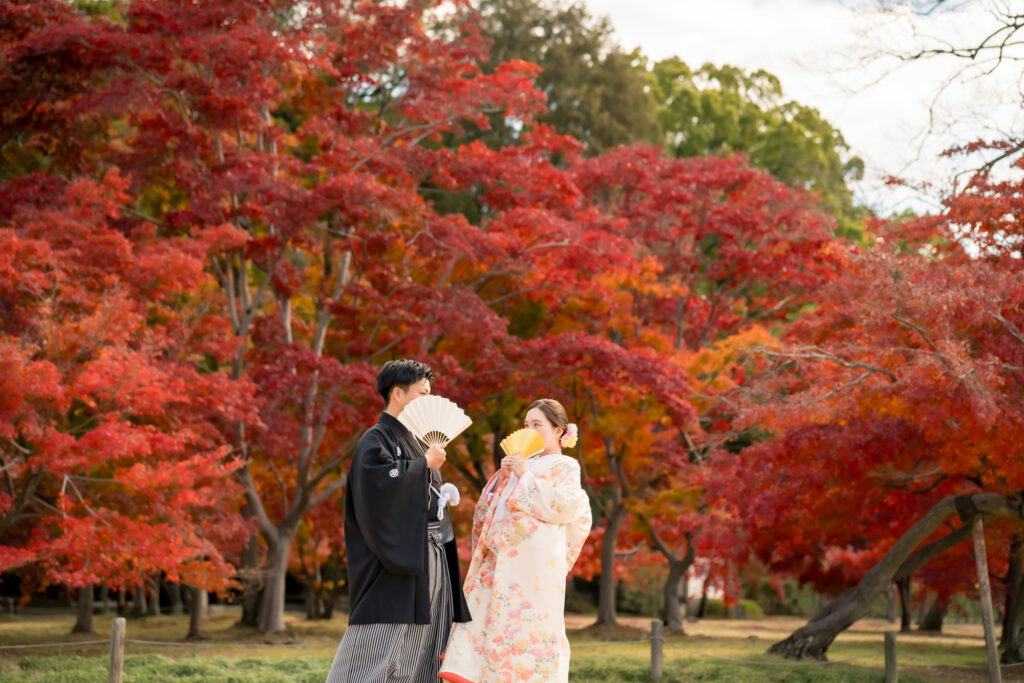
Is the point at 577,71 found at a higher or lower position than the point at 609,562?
higher

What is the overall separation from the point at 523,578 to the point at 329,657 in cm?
626

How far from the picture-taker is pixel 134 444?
8203mm

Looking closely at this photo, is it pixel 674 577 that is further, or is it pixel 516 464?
pixel 674 577

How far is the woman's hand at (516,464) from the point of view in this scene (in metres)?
4.38

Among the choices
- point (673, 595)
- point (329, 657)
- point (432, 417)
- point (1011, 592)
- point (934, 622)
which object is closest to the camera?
point (432, 417)

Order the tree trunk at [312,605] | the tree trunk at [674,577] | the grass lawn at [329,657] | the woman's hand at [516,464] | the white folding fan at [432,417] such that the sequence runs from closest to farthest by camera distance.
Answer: the white folding fan at [432,417] < the woman's hand at [516,464] < the grass lawn at [329,657] < the tree trunk at [674,577] < the tree trunk at [312,605]

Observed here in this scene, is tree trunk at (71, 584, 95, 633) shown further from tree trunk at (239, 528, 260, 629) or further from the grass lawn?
tree trunk at (239, 528, 260, 629)

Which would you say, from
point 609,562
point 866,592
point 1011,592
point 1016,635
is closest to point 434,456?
point 866,592

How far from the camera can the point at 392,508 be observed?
150 inches

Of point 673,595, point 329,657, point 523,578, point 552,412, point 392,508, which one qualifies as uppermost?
point 552,412

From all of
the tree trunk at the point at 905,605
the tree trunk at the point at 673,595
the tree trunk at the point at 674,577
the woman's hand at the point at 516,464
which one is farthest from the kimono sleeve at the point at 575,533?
the tree trunk at the point at 905,605

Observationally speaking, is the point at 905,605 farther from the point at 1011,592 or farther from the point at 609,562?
the point at 609,562

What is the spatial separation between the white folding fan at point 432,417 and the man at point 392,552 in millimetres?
55

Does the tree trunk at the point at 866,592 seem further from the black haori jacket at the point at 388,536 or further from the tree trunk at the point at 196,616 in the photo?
the tree trunk at the point at 196,616
